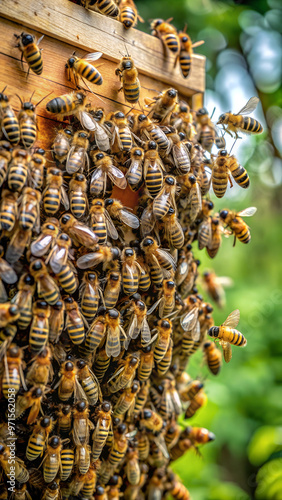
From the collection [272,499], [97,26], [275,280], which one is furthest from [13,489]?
[275,280]

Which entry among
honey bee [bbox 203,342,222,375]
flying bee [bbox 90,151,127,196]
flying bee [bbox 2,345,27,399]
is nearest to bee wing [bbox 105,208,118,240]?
flying bee [bbox 90,151,127,196]

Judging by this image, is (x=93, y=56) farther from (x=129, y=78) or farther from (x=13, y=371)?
(x=13, y=371)

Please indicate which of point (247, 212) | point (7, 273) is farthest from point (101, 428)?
point (247, 212)

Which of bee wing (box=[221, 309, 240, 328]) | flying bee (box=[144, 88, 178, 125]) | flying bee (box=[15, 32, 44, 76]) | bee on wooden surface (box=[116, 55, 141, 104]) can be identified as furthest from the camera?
bee wing (box=[221, 309, 240, 328])

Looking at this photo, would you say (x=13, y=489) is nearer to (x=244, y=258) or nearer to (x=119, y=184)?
(x=119, y=184)

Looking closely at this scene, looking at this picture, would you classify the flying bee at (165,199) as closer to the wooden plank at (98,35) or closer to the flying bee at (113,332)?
the flying bee at (113,332)

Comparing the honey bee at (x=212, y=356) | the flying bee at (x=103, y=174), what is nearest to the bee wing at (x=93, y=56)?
the flying bee at (x=103, y=174)

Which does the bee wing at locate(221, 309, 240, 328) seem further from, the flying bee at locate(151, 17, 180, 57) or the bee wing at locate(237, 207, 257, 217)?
the flying bee at locate(151, 17, 180, 57)
